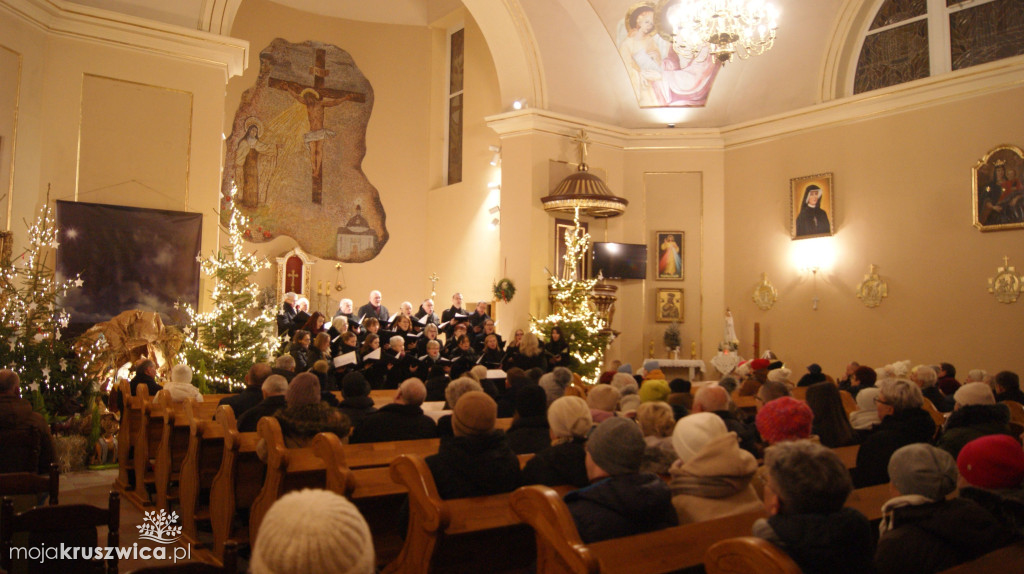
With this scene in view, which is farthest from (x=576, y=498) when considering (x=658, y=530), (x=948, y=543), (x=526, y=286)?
(x=526, y=286)

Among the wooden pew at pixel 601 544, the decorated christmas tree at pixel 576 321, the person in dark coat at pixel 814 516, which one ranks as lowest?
the wooden pew at pixel 601 544

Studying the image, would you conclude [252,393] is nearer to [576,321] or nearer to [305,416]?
[305,416]

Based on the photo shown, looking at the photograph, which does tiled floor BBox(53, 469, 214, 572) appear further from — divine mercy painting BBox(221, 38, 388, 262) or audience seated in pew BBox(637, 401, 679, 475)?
divine mercy painting BBox(221, 38, 388, 262)

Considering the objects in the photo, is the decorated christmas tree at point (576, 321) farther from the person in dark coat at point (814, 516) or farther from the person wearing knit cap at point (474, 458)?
the person in dark coat at point (814, 516)

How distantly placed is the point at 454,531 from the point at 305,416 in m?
1.80

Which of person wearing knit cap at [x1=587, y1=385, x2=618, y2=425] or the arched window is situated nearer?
person wearing knit cap at [x1=587, y1=385, x2=618, y2=425]

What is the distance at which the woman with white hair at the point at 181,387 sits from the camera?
6367mm

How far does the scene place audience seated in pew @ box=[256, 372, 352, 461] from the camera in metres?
4.50

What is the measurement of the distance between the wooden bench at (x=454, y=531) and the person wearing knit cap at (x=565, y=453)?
27 cm

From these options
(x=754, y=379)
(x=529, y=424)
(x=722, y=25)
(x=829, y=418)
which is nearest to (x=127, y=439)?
(x=529, y=424)

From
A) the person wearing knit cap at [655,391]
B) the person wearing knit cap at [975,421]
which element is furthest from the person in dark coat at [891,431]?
the person wearing knit cap at [655,391]

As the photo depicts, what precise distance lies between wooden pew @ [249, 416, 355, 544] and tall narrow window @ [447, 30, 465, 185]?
13.0m

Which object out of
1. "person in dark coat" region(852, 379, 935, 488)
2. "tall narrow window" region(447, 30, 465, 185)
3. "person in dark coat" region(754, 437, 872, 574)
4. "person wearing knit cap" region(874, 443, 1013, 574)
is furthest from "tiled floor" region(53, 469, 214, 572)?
"tall narrow window" region(447, 30, 465, 185)

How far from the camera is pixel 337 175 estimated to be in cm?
1630
